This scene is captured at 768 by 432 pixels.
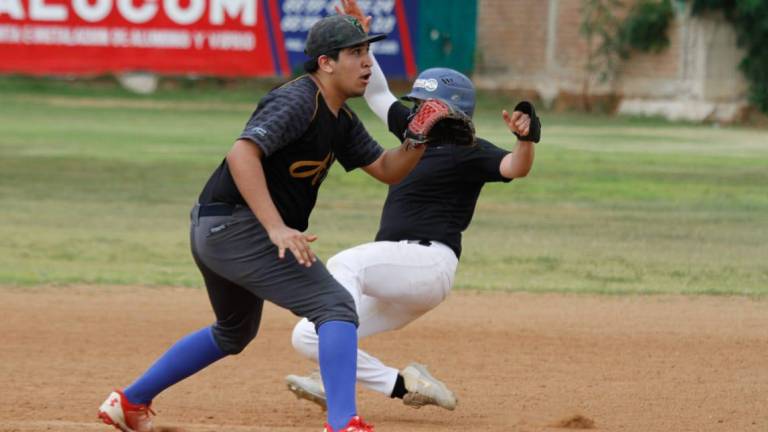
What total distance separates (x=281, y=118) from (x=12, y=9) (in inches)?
1033

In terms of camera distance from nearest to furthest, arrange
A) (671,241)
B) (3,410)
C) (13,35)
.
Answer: (3,410) → (671,241) → (13,35)

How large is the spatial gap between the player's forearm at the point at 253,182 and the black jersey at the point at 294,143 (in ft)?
0.13

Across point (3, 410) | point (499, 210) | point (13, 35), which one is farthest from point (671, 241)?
point (13, 35)

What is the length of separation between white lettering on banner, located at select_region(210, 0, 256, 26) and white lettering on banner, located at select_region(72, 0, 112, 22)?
2184 mm

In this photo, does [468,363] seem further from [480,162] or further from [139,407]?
[139,407]

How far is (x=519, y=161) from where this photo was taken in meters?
5.92

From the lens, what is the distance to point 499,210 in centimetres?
1561

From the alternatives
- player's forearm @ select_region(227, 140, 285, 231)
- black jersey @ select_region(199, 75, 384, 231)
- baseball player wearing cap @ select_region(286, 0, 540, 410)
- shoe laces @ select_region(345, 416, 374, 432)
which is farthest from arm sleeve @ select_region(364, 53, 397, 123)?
shoe laces @ select_region(345, 416, 374, 432)

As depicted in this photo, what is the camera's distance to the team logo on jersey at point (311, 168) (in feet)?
16.9

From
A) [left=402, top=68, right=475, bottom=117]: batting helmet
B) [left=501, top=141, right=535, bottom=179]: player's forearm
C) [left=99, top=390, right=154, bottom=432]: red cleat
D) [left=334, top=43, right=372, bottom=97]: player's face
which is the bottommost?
[left=99, top=390, right=154, bottom=432]: red cleat

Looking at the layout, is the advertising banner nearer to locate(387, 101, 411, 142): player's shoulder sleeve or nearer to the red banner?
the red banner

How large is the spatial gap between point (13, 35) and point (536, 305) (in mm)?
22581

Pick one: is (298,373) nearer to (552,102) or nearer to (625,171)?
(625,171)

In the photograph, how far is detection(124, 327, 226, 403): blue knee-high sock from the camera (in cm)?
561
